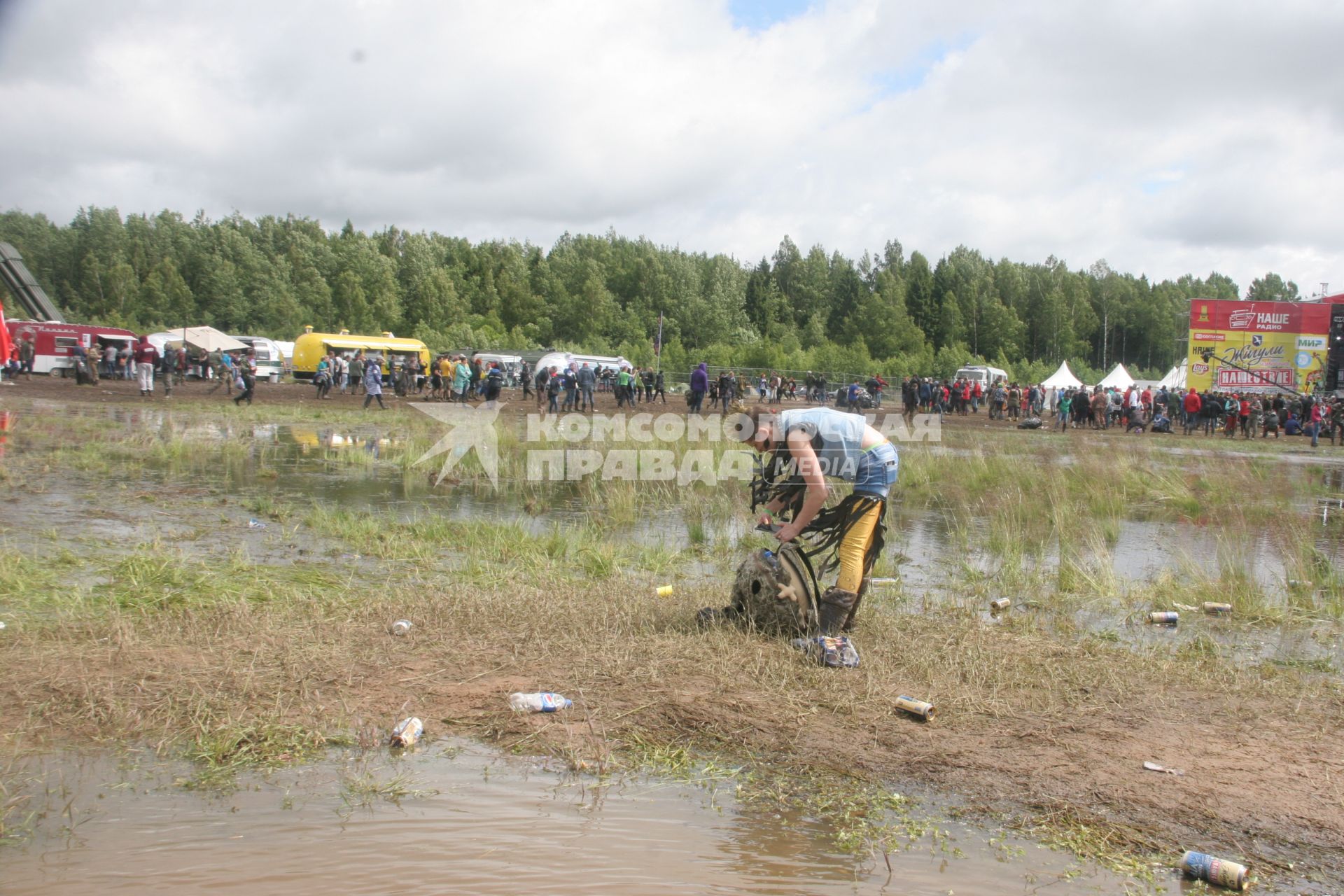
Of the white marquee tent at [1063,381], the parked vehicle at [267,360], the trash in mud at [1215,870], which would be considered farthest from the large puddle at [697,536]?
the white marquee tent at [1063,381]

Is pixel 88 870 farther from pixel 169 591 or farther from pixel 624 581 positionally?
pixel 624 581

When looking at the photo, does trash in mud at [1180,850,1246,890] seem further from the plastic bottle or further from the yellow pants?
the plastic bottle

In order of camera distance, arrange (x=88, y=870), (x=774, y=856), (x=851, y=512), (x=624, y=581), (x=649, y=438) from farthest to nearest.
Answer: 1. (x=649, y=438)
2. (x=624, y=581)
3. (x=851, y=512)
4. (x=774, y=856)
5. (x=88, y=870)


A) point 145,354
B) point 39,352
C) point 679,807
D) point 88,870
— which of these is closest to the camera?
point 88,870

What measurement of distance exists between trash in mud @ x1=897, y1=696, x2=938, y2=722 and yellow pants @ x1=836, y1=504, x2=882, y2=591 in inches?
42.5

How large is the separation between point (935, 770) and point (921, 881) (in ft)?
3.16

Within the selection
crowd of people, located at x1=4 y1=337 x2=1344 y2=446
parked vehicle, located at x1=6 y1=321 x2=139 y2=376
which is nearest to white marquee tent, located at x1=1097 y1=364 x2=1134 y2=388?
crowd of people, located at x1=4 y1=337 x2=1344 y2=446

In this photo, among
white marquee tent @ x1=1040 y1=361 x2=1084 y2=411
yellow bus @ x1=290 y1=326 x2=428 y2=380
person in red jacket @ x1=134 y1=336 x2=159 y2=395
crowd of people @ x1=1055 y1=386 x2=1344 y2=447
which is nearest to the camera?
person in red jacket @ x1=134 y1=336 x2=159 y2=395

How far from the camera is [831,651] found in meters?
5.75

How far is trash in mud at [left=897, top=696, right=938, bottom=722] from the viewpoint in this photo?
4.96 m

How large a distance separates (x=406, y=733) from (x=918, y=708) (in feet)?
8.46

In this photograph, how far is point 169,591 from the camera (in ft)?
21.8

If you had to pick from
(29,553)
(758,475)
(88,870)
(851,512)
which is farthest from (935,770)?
(29,553)

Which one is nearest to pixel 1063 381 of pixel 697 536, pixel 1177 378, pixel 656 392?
pixel 1177 378
